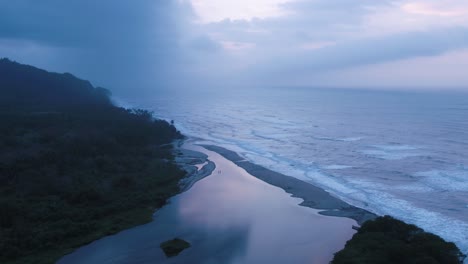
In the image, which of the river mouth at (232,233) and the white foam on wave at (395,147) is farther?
the white foam on wave at (395,147)

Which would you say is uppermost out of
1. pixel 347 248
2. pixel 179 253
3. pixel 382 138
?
pixel 382 138

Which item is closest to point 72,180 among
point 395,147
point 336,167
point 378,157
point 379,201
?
point 379,201

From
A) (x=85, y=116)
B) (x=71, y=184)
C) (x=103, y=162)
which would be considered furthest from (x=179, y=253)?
(x=85, y=116)

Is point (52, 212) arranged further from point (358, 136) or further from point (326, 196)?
Result: point (358, 136)

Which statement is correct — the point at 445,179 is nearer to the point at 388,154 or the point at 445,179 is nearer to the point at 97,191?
the point at 388,154

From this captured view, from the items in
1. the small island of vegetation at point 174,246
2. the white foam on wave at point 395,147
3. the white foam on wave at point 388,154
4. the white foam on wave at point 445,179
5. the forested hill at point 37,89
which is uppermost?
the forested hill at point 37,89

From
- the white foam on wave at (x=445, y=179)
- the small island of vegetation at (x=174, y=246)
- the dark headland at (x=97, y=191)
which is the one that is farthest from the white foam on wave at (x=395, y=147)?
the small island of vegetation at (x=174, y=246)

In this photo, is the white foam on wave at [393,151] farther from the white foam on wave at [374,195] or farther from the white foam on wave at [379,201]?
the white foam on wave at [379,201]
